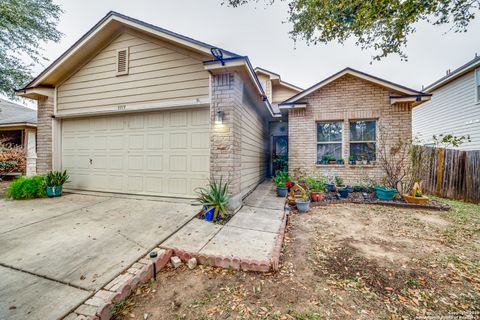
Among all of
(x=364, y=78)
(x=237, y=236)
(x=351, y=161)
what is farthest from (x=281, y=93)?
(x=237, y=236)

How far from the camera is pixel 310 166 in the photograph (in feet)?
24.3

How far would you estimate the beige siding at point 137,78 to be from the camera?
4.85 m

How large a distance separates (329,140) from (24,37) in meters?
15.6

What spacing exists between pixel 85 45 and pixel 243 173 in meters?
5.95

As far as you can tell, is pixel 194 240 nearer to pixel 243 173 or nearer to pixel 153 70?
pixel 243 173

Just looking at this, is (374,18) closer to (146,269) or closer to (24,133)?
(146,269)

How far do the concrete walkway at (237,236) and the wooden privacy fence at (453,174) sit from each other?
6.82 m

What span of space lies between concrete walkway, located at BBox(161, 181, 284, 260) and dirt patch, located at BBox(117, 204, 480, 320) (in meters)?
0.29

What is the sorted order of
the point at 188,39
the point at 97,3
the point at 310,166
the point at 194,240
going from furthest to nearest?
the point at 97,3, the point at 310,166, the point at 188,39, the point at 194,240

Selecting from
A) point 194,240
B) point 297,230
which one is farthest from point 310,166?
point 194,240

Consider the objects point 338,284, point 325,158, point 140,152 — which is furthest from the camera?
point 325,158

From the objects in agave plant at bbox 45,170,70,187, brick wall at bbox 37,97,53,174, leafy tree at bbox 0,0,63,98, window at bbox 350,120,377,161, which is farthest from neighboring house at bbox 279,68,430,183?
leafy tree at bbox 0,0,63,98

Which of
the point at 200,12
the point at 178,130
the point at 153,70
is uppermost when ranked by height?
the point at 200,12

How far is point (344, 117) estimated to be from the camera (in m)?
7.16
